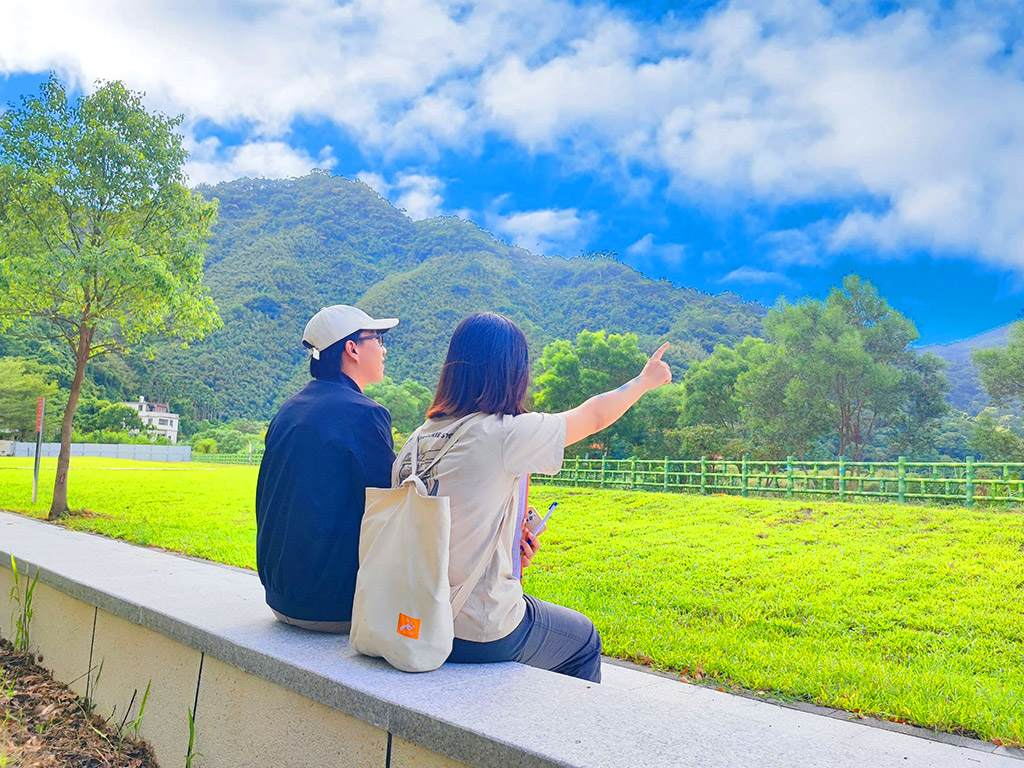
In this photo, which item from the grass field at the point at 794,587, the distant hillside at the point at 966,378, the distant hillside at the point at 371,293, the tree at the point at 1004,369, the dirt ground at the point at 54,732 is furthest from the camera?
the distant hillside at the point at 371,293

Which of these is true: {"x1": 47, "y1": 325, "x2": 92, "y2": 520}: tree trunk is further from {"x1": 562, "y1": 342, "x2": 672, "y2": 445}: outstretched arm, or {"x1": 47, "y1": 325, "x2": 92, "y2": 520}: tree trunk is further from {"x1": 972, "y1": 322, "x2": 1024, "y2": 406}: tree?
{"x1": 972, "y1": 322, "x2": 1024, "y2": 406}: tree

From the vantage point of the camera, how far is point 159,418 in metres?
54.0

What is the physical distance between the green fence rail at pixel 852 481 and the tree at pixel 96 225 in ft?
19.3

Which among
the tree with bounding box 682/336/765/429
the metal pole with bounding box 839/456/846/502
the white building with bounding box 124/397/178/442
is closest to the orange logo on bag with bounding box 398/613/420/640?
the metal pole with bounding box 839/456/846/502

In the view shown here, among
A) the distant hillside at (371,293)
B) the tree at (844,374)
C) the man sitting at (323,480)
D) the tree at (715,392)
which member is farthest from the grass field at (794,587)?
the distant hillside at (371,293)

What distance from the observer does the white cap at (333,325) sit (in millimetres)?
2201

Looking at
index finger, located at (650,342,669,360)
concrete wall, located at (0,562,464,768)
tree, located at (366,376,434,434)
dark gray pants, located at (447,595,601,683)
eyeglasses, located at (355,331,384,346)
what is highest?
tree, located at (366,376,434,434)

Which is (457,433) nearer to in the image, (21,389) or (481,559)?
(481,559)

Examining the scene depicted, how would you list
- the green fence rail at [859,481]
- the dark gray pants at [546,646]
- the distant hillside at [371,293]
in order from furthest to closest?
the distant hillside at [371,293] → the green fence rail at [859,481] → the dark gray pants at [546,646]

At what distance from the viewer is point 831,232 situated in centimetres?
11994

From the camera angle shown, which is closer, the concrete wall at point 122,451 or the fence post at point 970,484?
the fence post at point 970,484

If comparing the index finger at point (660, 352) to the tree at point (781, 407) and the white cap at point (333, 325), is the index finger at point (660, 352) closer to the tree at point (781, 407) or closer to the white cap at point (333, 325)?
the white cap at point (333, 325)

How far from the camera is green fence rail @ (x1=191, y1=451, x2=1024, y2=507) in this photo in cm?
1200

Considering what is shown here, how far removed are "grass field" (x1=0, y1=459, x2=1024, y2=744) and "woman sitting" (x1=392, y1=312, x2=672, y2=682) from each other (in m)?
2.21
